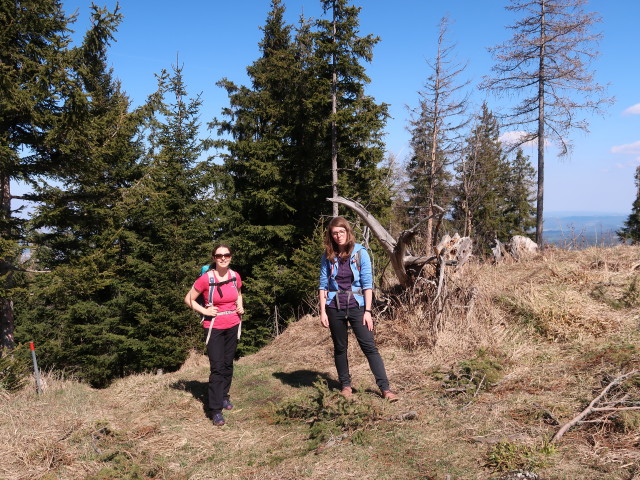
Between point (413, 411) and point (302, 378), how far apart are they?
214cm

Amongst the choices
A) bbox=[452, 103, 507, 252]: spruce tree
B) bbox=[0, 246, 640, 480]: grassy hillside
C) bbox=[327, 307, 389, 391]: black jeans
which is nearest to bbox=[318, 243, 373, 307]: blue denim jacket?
bbox=[327, 307, 389, 391]: black jeans

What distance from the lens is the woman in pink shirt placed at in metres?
4.45

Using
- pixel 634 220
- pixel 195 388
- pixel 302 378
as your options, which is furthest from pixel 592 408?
pixel 634 220

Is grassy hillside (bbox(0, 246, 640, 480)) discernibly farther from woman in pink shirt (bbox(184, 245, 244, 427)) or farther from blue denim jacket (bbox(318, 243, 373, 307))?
Answer: blue denim jacket (bbox(318, 243, 373, 307))

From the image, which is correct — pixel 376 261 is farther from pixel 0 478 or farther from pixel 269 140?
pixel 269 140

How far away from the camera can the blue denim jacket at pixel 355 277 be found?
14.2 feet

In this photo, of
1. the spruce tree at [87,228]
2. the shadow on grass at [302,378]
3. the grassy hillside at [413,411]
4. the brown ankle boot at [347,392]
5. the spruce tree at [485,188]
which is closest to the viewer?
the grassy hillside at [413,411]

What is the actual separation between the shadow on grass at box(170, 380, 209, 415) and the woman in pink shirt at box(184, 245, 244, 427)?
0.56m

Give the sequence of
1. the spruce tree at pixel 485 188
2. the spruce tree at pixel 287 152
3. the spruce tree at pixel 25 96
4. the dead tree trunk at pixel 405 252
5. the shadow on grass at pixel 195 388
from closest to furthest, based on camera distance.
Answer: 1. the shadow on grass at pixel 195 388
2. the dead tree trunk at pixel 405 252
3. the spruce tree at pixel 25 96
4. the spruce tree at pixel 287 152
5. the spruce tree at pixel 485 188

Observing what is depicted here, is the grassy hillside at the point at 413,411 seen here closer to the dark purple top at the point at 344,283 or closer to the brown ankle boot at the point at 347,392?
the brown ankle boot at the point at 347,392

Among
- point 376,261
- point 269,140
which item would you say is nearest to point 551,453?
point 376,261

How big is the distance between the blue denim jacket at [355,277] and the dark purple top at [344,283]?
3 centimetres

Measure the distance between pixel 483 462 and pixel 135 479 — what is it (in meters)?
2.67

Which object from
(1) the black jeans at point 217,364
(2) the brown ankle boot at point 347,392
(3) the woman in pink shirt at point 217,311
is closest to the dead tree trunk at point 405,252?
(3) the woman in pink shirt at point 217,311
